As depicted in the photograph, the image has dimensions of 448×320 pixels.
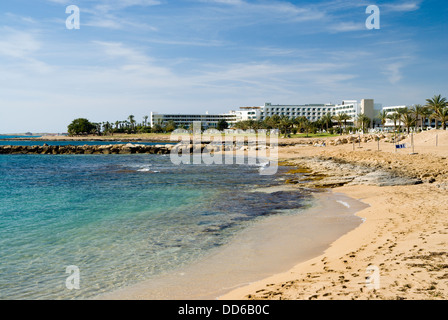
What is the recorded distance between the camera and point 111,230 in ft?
46.0

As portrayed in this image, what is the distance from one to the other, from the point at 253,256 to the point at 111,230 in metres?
6.64

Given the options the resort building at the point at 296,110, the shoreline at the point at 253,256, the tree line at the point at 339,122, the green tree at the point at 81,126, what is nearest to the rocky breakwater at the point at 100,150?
the tree line at the point at 339,122

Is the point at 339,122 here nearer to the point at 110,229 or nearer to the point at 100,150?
the point at 100,150

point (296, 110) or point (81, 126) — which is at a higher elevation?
point (296, 110)

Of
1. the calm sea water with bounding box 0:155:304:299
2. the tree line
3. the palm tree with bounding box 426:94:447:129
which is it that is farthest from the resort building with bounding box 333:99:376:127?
the calm sea water with bounding box 0:155:304:299

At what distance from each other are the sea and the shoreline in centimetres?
51

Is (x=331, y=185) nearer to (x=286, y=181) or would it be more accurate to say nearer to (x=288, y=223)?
(x=286, y=181)

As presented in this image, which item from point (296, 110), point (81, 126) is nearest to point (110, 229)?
point (296, 110)

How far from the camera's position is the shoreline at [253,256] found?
797 cm

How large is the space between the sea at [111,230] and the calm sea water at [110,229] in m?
0.03

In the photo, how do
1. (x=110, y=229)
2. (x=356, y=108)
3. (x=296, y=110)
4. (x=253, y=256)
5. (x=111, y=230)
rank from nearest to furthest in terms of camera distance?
(x=253, y=256) → (x=111, y=230) → (x=110, y=229) → (x=356, y=108) → (x=296, y=110)
